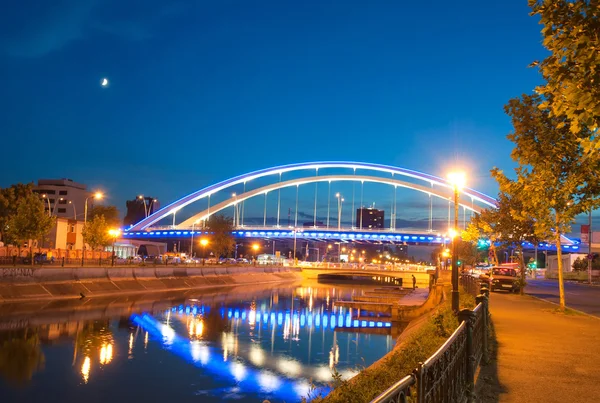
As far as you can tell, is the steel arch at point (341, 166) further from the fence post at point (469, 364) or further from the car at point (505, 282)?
the fence post at point (469, 364)

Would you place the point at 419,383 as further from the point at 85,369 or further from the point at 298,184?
the point at 298,184

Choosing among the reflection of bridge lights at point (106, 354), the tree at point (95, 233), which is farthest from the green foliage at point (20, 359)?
the tree at point (95, 233)

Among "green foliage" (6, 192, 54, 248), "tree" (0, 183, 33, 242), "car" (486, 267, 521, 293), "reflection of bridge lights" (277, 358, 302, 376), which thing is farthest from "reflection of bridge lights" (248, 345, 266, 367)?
"tree" (0, 183, 33, 242)

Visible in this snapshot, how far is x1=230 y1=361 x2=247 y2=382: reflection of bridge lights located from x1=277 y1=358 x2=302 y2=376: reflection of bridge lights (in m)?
1.41

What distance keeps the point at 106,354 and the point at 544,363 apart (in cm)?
1530

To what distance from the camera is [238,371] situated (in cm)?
1864

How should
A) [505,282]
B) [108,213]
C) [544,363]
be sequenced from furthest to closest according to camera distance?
[108,213] → [505,282] → [544,363]

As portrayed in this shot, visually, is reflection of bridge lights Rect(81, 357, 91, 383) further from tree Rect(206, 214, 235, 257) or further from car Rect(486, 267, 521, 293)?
tree Rect(206, 214, 235, 257)

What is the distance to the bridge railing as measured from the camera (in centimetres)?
396

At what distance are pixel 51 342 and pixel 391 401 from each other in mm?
21599

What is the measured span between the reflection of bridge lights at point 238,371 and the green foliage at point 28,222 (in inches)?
1352

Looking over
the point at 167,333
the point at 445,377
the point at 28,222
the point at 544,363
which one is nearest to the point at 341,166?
the point at 28,222

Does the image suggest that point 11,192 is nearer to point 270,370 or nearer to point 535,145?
point 270,370

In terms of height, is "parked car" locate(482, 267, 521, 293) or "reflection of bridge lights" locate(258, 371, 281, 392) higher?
"parked car" locate(482, 267, 521, 293)
